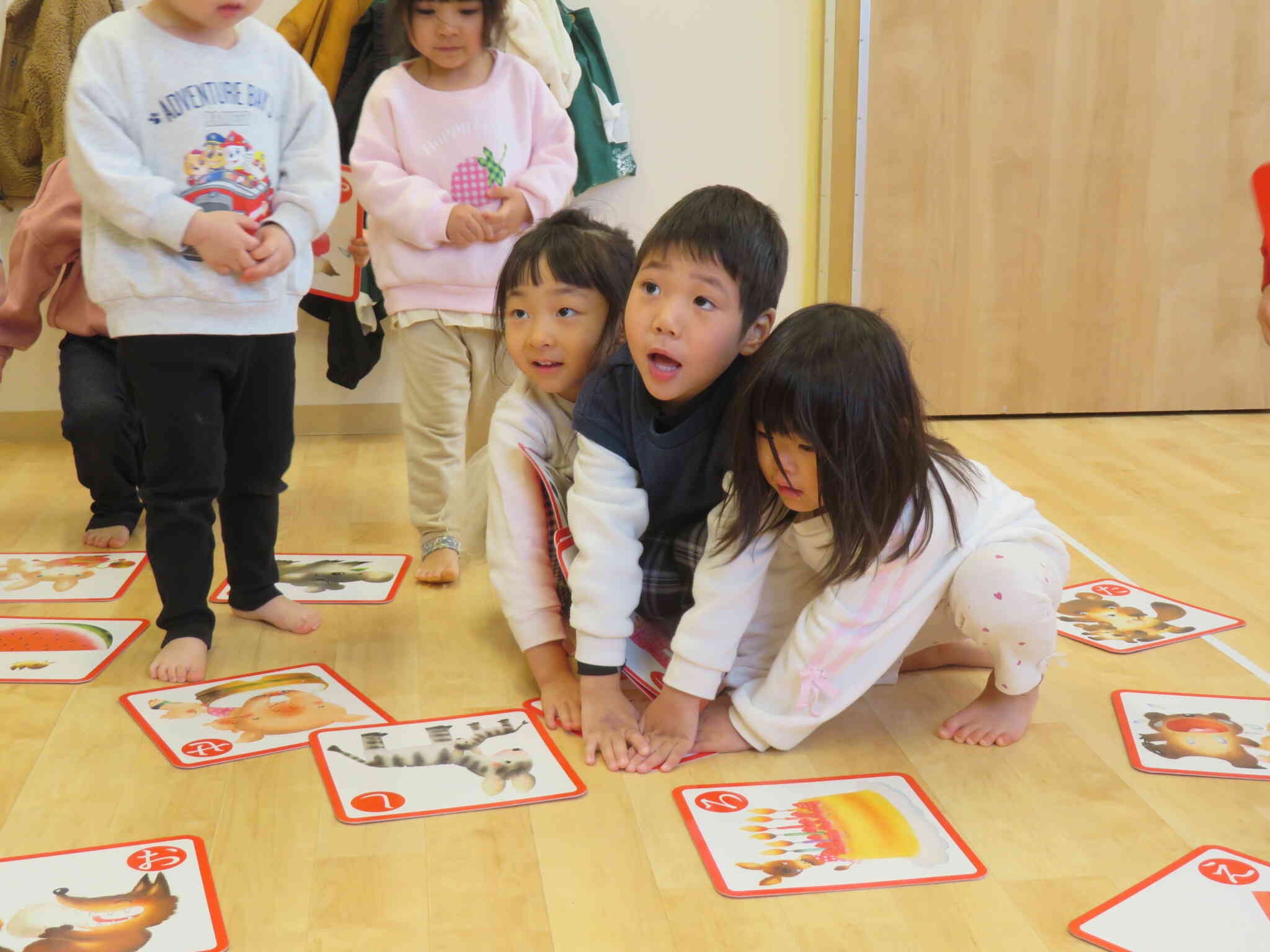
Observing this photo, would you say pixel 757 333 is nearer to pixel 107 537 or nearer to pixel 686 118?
pixel 107 537

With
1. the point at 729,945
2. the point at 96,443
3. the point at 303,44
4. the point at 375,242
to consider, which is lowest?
the point at 729,945

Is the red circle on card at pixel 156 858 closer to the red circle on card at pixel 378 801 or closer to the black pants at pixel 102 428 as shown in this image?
the red circle on card at pixel 378 801

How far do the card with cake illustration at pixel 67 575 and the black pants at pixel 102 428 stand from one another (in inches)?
4.8

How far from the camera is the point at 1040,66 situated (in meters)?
2.70

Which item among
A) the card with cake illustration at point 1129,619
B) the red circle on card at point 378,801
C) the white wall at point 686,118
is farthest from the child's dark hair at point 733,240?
the white wall at point 686,118

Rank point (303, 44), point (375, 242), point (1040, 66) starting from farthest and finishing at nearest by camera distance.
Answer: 1. point (1040, 66)
2. point (303, 44)
3. point (375, 242)

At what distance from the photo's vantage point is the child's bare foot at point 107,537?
1949 mm

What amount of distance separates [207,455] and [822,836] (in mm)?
823

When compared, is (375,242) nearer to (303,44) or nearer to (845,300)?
(303,44)

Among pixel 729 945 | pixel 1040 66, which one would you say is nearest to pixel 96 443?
pixel 729 945

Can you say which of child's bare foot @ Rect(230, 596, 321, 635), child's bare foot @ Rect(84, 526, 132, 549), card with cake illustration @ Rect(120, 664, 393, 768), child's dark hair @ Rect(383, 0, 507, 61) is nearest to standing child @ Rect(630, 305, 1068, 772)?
card with cake illustration @ Rect(120, 664, 393, 768)

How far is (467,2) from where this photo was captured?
68.2 inches

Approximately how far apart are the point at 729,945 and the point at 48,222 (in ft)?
5.26

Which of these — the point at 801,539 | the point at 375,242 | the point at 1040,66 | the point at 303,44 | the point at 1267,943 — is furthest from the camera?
the point at 1040,66
